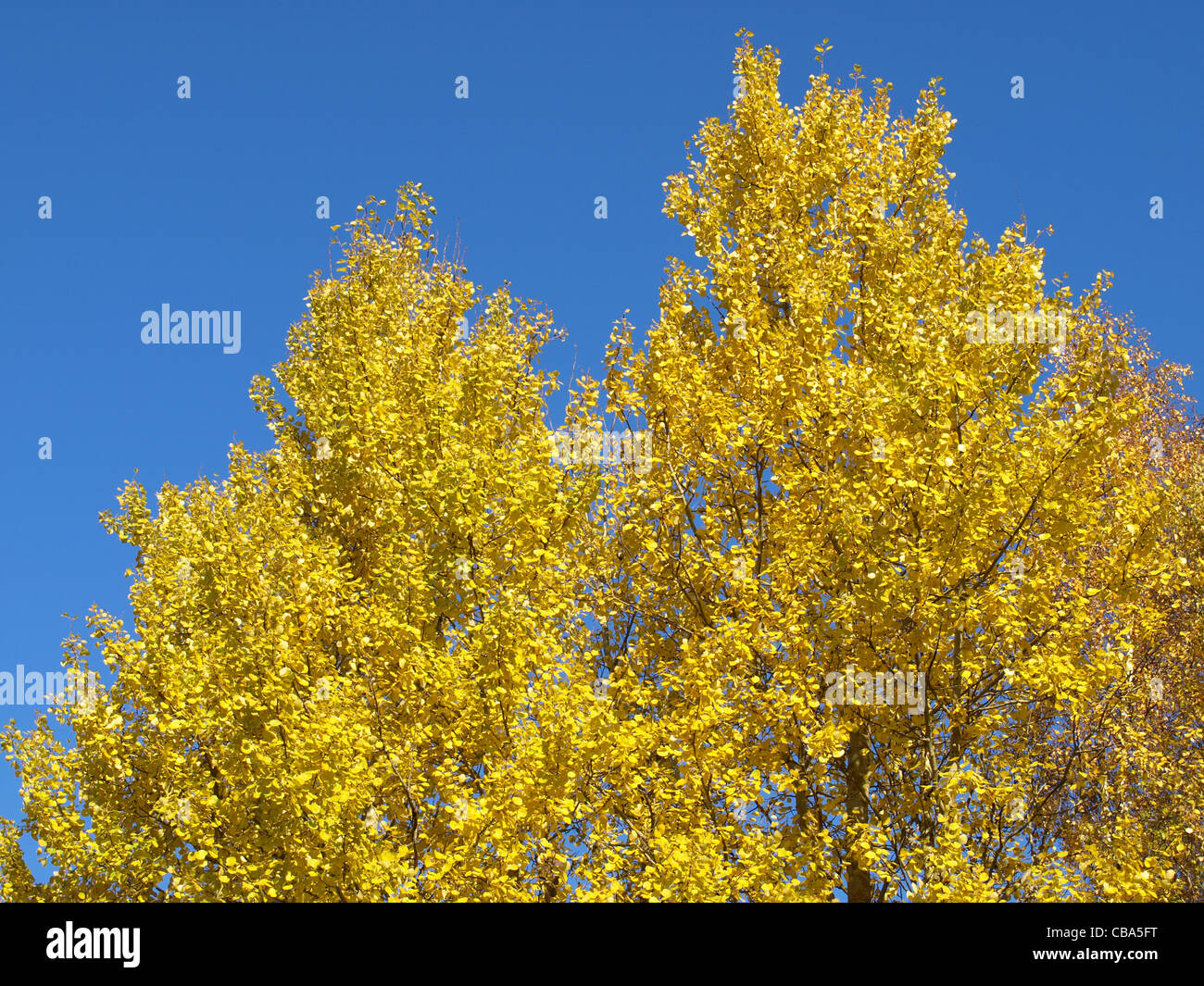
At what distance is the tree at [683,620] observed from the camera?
31.1 feet

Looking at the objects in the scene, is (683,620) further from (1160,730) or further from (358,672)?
(1160,730)

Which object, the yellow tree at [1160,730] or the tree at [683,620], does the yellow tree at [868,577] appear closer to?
the tree at [683,620]

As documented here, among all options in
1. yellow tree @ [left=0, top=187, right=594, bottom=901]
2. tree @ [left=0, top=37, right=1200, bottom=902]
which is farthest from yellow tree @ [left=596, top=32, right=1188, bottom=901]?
yellow tree @ [left=0, top=187, right=594, bottom=901]

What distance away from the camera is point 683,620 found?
12352mm

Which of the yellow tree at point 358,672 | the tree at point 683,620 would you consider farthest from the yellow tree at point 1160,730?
the yellow tree at point 358,672

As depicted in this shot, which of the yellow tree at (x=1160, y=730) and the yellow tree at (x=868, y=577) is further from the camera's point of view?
the yellow tree at (x=1160, y=730)

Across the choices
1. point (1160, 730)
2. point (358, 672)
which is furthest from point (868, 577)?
point (1160, 730)

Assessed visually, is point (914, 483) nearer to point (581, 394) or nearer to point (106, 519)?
point (581, 394)

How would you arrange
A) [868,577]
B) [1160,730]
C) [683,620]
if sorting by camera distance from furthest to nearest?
1. [1160,730]
2. [683,620]
3. [868,577]

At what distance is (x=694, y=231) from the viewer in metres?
14.4

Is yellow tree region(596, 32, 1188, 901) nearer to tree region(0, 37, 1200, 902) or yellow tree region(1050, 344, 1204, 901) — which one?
tree region(0, 37, 1200, 902)

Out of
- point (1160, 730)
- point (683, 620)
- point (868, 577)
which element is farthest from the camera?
point (1160, 730)

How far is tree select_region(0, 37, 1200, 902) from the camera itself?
31.1 feet

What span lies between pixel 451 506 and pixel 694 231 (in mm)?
6014
